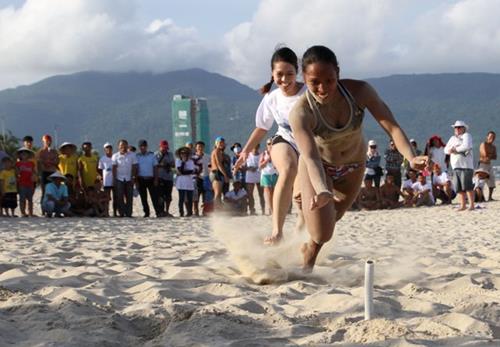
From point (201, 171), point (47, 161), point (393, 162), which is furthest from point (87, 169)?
point (393, 162)

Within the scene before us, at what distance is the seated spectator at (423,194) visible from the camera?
574 inches

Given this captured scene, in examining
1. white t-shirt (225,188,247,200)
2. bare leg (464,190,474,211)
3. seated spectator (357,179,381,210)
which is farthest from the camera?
seated spectator (357,179,381,210)

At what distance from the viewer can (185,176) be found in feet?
43.0

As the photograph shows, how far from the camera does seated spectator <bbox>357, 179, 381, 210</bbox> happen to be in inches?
573

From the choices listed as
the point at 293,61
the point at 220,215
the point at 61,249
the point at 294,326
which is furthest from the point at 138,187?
the point at 294,326

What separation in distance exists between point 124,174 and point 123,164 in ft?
0.58

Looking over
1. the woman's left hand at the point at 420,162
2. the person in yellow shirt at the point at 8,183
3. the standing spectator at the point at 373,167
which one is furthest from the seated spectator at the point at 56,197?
the woman's left hand at the point at 420,162

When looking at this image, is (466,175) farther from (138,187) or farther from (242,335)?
(242,335)

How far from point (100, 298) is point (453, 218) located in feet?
28.9

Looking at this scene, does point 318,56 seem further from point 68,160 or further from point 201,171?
point 201,171

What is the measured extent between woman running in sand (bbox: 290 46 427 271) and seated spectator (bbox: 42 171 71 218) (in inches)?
322

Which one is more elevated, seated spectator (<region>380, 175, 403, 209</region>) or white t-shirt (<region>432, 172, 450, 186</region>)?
white t-shirt (<region>432, 172, 450, 186</region>)

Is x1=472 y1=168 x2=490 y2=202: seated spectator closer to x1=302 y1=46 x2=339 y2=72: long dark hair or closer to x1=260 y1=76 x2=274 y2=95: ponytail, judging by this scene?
x1=260 y1=76 x2=274 y2=95: ponytail

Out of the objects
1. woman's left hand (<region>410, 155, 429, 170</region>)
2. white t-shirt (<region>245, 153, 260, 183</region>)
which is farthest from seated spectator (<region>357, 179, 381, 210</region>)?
woman's left hand (<region>410, 155, 429, 170</region>)
